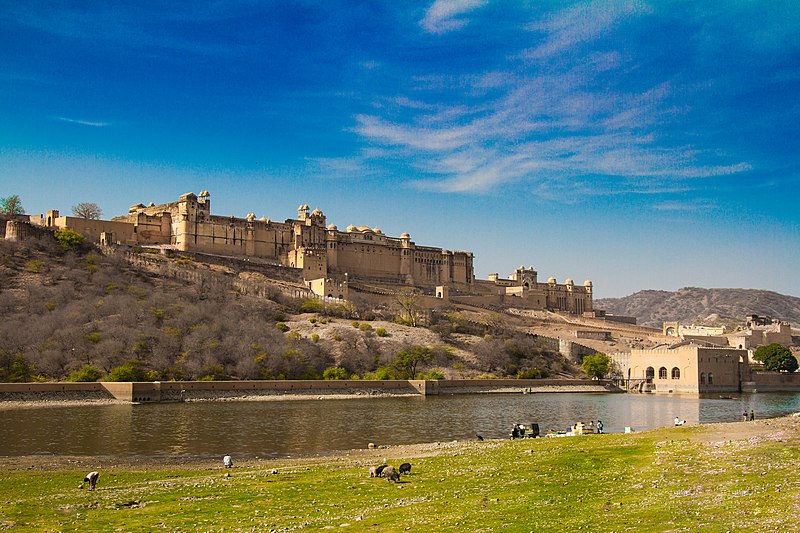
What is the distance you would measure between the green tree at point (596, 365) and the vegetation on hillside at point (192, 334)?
85.7 inches

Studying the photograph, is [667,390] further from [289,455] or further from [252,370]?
[289,455]

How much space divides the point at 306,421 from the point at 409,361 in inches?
1012

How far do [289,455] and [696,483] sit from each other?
50.7ft

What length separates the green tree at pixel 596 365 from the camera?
72.1 meters

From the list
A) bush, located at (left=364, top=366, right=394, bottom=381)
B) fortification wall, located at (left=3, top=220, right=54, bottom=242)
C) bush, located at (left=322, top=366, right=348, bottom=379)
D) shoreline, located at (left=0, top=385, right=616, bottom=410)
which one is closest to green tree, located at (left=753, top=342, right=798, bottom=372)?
shoreline, located at (left=0, top=385, right=616, bottom=410)

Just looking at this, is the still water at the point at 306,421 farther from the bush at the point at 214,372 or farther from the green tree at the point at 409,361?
the green tree at the point at 409,361

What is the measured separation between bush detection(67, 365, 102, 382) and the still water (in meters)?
5.80

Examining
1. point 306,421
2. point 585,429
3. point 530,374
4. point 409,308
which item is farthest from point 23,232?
point 585,429

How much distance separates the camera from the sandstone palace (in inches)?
3297

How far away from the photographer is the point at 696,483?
45.8 ft

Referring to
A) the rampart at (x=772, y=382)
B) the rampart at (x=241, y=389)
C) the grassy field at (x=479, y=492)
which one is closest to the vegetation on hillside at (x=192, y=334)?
the rampart at (x=241, y=389)

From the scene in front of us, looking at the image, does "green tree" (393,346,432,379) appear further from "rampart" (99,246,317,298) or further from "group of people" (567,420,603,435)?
"group of people" (567,420,603,435)

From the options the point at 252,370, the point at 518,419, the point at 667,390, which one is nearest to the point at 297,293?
the point at 252,370

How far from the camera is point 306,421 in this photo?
37781mm
